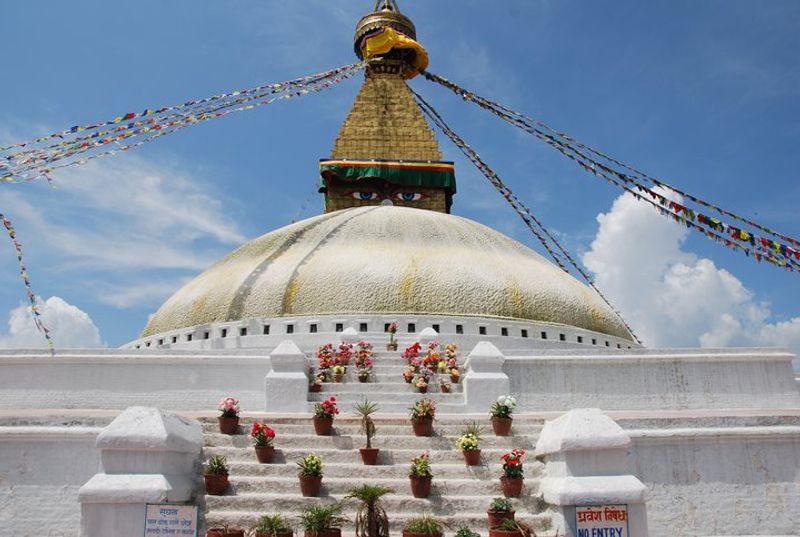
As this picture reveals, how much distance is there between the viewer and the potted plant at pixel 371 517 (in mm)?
7895

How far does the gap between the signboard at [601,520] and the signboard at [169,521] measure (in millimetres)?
4548

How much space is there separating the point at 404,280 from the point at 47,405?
9544 millimetres

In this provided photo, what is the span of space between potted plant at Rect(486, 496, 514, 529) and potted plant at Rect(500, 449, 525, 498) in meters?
0.50

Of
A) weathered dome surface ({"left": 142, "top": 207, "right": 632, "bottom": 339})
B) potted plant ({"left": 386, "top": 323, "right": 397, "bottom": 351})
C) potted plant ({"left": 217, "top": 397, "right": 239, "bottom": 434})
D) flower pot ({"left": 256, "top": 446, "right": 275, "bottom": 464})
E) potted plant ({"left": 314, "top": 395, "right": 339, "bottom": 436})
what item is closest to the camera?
flower pot ({"left": 256, "top": 446, "right": 275, "bottom": 464})

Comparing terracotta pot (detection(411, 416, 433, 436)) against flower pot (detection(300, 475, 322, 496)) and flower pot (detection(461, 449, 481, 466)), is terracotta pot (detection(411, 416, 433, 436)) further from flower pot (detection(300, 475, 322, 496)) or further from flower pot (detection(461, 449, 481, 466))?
flower pot (detection(300, 475, 322, 496))

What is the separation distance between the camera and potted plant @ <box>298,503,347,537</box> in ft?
25.1

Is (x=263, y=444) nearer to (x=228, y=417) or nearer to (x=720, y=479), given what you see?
(x=228, y=417)

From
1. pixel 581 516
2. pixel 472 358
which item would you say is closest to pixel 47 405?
pixel 472 358

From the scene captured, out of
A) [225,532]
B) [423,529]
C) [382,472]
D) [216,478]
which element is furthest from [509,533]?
[216,478]

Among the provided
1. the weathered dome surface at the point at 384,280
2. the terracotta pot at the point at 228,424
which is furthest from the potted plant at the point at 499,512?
the weathered dome surface at the point at 384,280

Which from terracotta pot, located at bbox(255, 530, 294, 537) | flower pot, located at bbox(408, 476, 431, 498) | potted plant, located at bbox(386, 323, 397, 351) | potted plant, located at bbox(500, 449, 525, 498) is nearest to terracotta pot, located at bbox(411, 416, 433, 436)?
flower pot, located at bbox(408, 476, 431, 498)

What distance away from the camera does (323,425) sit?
10.2 meters

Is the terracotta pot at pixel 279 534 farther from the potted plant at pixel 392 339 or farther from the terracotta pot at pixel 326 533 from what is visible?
the potted plant at pixel 392 339

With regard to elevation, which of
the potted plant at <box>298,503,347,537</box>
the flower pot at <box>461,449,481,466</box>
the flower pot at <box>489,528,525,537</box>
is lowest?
the flower pot at <box>489,528,525,537</box>
